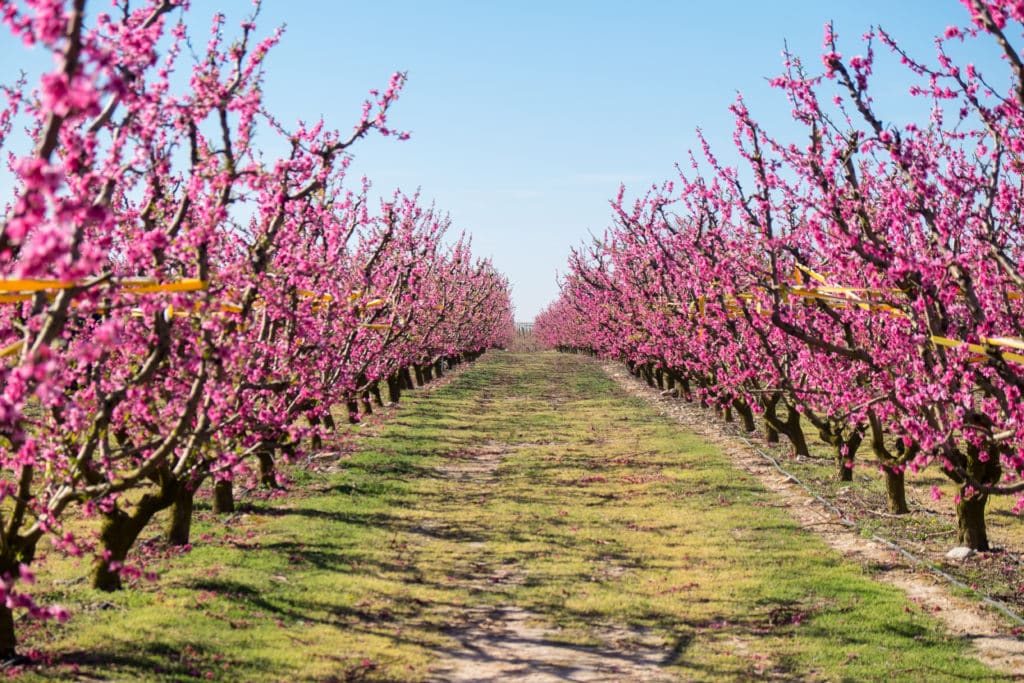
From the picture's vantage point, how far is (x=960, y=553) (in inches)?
567

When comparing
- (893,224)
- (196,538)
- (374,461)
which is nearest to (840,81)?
(893,224)

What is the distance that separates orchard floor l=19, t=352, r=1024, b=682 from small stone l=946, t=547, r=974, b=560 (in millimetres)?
1234

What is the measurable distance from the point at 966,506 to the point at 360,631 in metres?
9.38

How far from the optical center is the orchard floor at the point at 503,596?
10.2m

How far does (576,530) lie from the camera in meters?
17.1

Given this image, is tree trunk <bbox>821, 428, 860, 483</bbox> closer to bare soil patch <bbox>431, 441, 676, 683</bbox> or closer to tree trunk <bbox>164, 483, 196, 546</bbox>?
bare soil patch <bbox>431, 441, 676, 683</bbox>

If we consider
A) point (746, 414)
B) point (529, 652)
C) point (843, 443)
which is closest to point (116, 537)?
point (529, 652)

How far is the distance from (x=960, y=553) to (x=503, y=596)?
7.01 m

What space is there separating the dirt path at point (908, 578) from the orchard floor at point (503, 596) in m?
0.25

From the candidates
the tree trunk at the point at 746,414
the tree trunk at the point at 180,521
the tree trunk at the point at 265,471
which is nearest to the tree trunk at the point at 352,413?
the tree trunk at the point at 265,471

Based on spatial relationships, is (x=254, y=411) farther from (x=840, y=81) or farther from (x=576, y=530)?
(x=840, y=81)

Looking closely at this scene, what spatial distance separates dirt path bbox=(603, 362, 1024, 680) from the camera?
A: 10.7 meters

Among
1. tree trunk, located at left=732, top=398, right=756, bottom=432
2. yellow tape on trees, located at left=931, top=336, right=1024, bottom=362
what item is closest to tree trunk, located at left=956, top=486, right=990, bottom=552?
yellow tape on trees, located at left=931, top=336, right=1024, bottom=362

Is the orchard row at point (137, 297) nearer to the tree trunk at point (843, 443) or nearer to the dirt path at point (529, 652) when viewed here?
the dirt path at point (529, 652)
